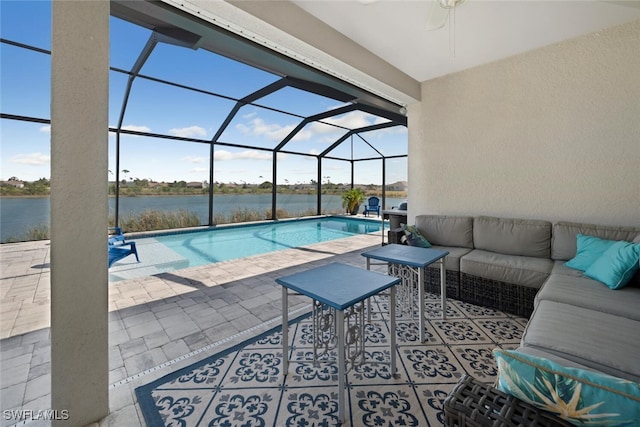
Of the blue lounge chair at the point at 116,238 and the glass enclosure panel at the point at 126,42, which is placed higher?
the glass enclosure panel at the point at 126,42

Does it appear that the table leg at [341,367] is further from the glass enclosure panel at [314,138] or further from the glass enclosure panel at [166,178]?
the glass enclosure panel at [314,138]

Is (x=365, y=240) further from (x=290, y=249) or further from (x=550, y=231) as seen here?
(x=550, y=231)

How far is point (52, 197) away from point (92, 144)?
0.33m

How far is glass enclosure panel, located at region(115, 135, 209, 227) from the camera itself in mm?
7629

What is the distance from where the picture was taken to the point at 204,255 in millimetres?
5414

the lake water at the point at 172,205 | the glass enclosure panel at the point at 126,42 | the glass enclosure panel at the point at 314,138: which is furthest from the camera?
the glass enclosure panel at the point at 314,138

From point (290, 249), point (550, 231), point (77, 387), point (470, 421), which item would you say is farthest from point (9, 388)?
point (550, 231)

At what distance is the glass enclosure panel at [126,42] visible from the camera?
3793 mm

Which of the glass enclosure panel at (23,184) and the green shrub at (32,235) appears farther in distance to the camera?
the green shrub at (32,235)

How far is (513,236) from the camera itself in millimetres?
3254

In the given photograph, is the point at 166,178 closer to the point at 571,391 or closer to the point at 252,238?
the point at 252,238

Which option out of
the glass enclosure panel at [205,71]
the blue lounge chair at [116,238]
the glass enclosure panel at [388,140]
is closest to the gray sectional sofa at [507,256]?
the glass enclosure panel at [205,71]

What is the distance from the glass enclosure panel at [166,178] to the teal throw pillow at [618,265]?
785cm

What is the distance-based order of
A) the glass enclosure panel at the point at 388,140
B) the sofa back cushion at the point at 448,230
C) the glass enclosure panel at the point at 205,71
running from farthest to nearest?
the glass enclosure panel at the point at 388,140 < the glass enclosure panel at the point at 205,71 < the sofa back cushion at the point at 448,230
